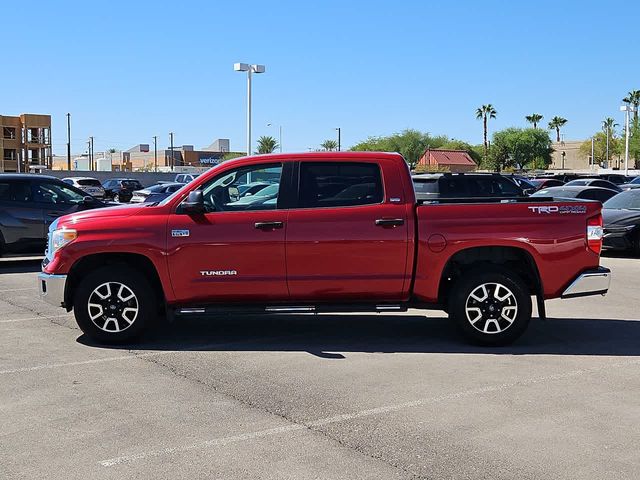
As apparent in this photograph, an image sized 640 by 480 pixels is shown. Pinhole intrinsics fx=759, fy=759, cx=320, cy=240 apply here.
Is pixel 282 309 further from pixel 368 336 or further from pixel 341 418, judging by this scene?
pixel 341 418

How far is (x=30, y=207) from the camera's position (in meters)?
14.4

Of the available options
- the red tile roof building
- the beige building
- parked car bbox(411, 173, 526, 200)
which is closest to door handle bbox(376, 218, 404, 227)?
parked car bbox(411, 173, 526, 200)

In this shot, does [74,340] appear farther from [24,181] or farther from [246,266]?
[24,181]

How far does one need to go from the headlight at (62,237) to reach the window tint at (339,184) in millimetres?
2344

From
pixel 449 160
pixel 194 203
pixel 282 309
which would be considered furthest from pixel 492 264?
pixel 449 160

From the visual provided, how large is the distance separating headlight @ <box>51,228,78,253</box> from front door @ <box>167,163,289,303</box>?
1.00 metres

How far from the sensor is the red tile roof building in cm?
8465

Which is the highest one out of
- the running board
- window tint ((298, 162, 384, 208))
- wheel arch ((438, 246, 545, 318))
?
window tint ((298, 162, 384, 208))

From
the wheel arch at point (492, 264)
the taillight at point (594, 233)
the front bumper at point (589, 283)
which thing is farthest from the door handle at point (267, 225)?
the taillight at point (594, 233)

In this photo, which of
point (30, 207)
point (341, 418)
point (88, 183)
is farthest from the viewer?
point (88, 183)

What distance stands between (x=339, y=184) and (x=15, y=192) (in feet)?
29.5

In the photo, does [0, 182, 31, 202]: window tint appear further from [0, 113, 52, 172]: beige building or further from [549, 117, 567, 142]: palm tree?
[549, 117, 567, 142]: palm tree

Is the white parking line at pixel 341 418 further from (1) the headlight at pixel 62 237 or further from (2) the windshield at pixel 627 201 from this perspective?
(2) the windshield at pixel 627 201

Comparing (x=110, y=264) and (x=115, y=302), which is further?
(x=110, y=264)
